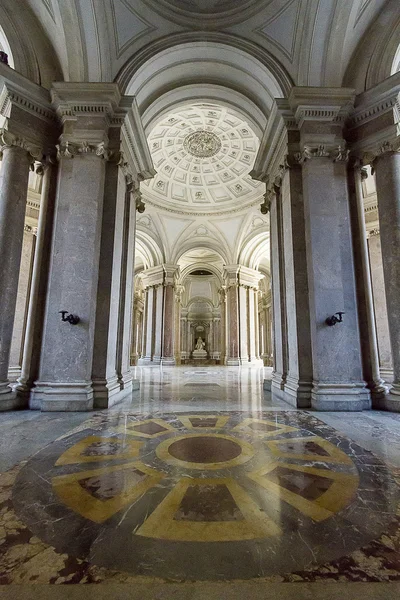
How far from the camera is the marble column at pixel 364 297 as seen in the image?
186 inches

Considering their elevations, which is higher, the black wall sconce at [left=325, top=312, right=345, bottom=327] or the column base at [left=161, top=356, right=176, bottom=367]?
the black wall sconce at [left=325, top=312, right=345, bottom=327]

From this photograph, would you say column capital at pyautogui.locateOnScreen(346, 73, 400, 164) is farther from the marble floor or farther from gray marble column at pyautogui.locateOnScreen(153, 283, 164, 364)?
gray marble column at pyautogui.locateOnScreen(153, 283, 164, 364)

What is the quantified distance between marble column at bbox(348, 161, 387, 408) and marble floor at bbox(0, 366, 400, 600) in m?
1.83

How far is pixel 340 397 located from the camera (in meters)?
4.42

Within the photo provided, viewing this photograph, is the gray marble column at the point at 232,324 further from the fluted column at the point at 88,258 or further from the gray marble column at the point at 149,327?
the fluted column at the point at 88,258

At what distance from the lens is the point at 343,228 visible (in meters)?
5.08

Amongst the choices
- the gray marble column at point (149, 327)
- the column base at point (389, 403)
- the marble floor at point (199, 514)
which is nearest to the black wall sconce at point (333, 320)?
the column base at point (389, 403)

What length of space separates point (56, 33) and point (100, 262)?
439 centimetres

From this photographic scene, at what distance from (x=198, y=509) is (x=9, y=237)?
4960 mm

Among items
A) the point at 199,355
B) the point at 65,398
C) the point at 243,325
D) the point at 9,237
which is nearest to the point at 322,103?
the point at 9,237

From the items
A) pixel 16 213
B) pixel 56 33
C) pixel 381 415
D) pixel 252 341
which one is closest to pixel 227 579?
pixel 381 415

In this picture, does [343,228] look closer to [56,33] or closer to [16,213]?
[16,213]

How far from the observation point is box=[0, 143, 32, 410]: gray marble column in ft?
14.8

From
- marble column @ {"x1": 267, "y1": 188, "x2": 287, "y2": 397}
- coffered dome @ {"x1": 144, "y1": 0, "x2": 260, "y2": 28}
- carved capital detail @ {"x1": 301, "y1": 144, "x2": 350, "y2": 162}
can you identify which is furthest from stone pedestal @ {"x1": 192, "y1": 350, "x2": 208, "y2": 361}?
coffered dome @ {"x1": 144, "y1": 0, "x2": 260, "y2": 28}
